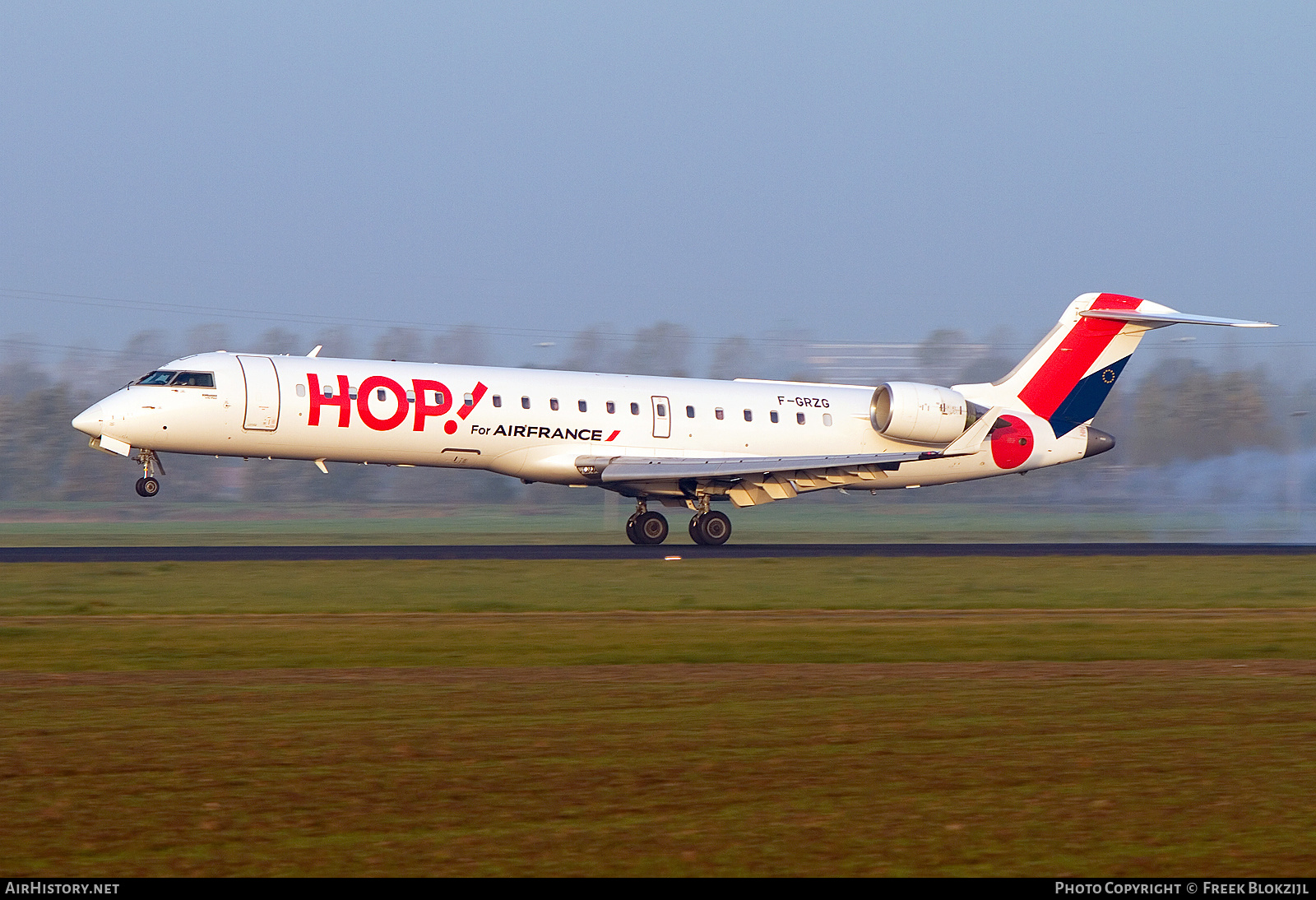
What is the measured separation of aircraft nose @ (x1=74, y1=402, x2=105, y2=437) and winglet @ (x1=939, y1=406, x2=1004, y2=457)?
17.6 meters

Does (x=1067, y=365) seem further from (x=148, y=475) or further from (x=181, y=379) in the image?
(x=148, y=475)

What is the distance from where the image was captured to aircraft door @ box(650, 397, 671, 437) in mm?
32366

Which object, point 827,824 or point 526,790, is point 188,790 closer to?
point 526,790

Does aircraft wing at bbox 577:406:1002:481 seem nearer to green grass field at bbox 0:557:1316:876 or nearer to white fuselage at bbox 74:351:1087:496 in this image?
white fuselage at bbox 74:351:1087:496

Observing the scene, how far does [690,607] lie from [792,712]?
361 inches

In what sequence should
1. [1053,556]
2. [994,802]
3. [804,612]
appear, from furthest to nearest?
[1053,556] → [804,612] → [994,802]

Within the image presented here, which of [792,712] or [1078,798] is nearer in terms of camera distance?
[1078,798]

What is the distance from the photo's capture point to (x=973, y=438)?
103 ft

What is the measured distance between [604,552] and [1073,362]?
13.0 metres

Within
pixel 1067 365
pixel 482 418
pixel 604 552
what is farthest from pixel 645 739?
pixel 1067 365

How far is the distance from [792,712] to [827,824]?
3.62m

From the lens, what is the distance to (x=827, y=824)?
805cm

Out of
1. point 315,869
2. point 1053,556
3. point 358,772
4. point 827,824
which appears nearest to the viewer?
point 315,869

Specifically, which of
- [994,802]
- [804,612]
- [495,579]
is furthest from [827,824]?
[495,579]
